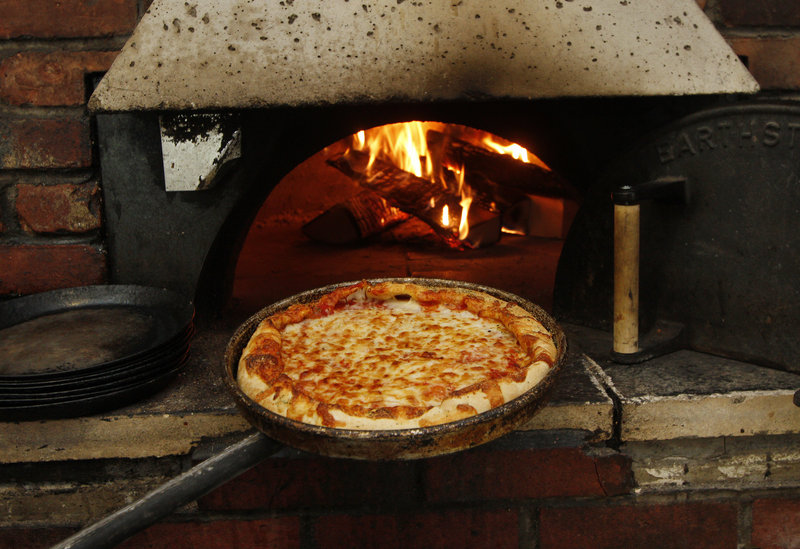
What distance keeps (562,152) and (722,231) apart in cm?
45

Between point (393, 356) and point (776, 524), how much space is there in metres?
0.94

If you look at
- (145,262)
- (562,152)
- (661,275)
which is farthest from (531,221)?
(145,262)

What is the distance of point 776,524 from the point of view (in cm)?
143

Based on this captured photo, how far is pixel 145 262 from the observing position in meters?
1.60

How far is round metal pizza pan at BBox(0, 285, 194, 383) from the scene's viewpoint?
124 centimetres

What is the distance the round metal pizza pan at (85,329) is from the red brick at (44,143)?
11.8 inches

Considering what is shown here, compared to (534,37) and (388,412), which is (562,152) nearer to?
(534,37)

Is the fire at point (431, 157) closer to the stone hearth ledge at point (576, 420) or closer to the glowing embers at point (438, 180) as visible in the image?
the glowing embers at point (438, 180)

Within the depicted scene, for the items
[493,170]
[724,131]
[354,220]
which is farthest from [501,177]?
[724,131]

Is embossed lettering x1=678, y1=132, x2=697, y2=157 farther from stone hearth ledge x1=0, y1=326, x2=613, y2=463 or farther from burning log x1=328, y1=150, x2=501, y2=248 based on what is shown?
burning log x1=328, y1=150, x2=501, y2=248

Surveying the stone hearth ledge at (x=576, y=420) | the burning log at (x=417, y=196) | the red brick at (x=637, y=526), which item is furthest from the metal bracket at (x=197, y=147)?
the red brick at (x=637, y=526)

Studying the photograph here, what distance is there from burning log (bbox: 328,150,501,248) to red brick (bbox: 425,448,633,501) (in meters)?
1.26

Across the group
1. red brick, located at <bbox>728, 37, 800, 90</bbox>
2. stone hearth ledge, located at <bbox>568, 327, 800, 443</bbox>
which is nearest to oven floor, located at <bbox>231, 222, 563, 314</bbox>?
stone hearth ledge, located at <bbox>568, 327, 800, 443</bbox>

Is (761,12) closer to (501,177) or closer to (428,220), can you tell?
(501,177)
